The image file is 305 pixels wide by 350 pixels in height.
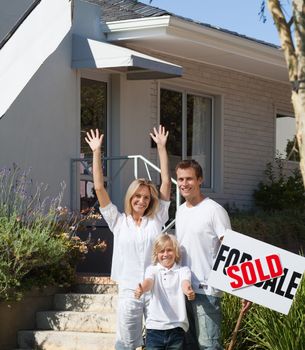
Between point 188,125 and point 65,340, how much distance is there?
6.42 metres

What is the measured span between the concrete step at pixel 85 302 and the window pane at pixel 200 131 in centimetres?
549

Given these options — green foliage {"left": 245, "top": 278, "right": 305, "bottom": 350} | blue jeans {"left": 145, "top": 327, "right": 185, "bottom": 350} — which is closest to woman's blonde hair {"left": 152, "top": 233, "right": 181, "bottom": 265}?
blue jeans {"left": 145, "top": 327, "right": 185, "bottom": 350}

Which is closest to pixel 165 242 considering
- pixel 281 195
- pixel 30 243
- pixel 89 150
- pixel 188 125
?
pixel 30 243

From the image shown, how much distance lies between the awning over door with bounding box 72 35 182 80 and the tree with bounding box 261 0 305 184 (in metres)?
6.31

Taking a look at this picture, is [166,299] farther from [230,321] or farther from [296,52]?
[296,52]

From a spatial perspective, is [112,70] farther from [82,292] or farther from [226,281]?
[226,281]

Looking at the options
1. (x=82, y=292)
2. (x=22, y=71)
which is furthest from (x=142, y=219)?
(x=82, y=292)

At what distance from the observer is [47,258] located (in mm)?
9430

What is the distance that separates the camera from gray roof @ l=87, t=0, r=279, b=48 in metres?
12.6

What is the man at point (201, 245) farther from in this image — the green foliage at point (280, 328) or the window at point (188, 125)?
the window at point (188, 125)

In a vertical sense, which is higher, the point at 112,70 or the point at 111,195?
the point at 112,70

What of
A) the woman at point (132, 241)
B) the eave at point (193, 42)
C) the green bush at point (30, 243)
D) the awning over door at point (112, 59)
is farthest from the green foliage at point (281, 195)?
the woman at point (132, 241)

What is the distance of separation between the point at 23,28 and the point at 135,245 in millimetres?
2038

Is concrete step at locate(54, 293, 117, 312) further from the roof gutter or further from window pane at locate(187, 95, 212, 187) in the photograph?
window pane at locate(187, 95, 212, 187)
